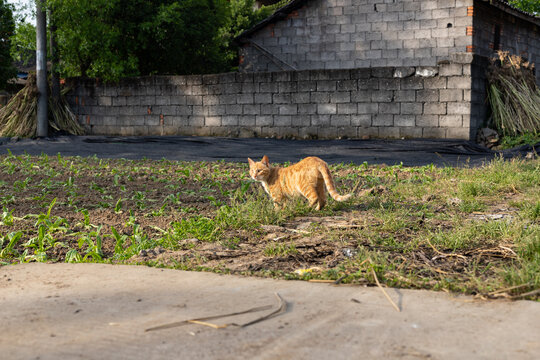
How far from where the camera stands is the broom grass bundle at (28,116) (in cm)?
1414

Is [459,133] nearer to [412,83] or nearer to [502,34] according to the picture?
[412,83]

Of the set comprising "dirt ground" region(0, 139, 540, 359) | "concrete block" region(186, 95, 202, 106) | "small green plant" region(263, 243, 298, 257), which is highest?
"concrete block" region(186, 95, 202, 106)

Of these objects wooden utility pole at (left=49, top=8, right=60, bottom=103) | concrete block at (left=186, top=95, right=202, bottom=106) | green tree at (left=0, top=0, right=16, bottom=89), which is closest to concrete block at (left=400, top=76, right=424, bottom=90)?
concrete block at (left=186, top=95, right=202, bottom=106)

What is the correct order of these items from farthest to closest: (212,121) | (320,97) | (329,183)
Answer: (212,121) → (320,97) → (329,183)

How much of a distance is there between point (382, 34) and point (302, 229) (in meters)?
12.3

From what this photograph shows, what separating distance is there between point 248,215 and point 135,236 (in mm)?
855

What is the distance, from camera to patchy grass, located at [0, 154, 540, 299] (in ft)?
9.71

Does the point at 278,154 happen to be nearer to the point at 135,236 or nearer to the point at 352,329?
the point at 135,236

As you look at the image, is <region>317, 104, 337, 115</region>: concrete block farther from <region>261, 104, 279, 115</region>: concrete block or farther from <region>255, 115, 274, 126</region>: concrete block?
<region>255, 115, 274, 126</region>: concrete block

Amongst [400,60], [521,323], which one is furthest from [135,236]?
[400,60]

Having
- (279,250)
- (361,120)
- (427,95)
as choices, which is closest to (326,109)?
(361,120)

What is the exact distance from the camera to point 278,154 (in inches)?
416

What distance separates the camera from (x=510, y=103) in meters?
11.7

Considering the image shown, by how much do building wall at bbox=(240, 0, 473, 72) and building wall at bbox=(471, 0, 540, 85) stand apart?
52 cm
